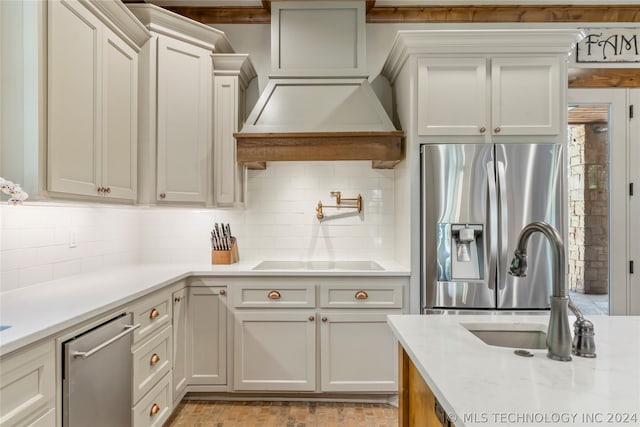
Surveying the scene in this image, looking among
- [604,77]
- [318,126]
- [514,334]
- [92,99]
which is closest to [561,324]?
[514,334]

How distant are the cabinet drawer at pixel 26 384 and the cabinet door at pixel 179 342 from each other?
103 cm

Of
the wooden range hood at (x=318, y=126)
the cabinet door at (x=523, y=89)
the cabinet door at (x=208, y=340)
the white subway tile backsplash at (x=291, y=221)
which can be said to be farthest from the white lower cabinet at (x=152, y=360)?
the cabinet door at (x=523, y=89)

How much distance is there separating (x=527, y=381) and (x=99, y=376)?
1.59m

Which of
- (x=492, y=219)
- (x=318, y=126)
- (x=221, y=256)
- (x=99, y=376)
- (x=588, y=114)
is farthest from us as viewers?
(x=588, y=114)

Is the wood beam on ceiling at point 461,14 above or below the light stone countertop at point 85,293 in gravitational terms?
above

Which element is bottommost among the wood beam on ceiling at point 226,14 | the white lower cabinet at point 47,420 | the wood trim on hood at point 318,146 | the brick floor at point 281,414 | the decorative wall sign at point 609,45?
the brick floor at point 281,414

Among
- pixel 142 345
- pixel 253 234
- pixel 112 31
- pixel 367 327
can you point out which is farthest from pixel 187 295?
pixel 112 31

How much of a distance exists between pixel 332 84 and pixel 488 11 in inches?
60.1

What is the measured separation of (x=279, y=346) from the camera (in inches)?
97.9

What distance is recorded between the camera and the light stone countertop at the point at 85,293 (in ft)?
4.20

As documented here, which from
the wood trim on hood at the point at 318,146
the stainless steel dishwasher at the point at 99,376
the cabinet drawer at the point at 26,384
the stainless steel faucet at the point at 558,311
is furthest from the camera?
the wood trim on hood at the point at 318,146

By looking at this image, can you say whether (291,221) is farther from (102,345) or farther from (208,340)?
(102,345)

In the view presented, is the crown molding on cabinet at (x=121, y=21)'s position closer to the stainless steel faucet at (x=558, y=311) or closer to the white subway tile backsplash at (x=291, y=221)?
Answer: the white subway tile backsplash at (x=291, y=221)

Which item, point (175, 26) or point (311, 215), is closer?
point (175, 26)
